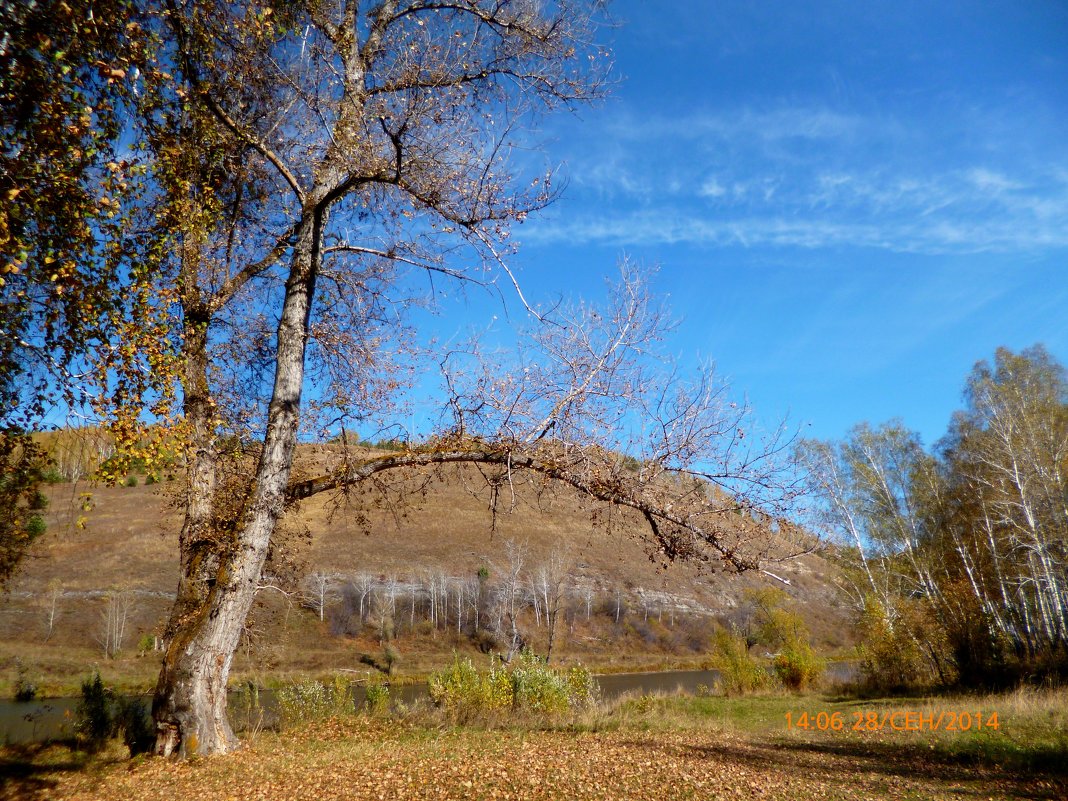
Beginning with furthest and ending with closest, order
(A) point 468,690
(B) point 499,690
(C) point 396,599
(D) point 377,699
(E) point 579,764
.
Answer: (C) point 396,599 < (B) point 499,690 < (D) point 377,699 < (A) point 468,690 < (E) point 579,764

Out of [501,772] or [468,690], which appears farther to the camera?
[468,690]

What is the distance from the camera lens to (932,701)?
61.0 ft

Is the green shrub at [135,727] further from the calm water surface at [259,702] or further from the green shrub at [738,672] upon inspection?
the green shrub at [738,672]

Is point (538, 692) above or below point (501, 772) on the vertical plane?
below

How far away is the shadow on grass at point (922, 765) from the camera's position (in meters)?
7.90

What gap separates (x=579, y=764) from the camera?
24.3ft

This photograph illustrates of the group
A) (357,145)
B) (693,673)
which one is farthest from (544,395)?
(693,673)

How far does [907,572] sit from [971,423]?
271 inches

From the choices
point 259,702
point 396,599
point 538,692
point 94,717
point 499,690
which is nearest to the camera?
point 94,717

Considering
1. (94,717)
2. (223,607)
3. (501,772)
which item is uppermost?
(223,607)
